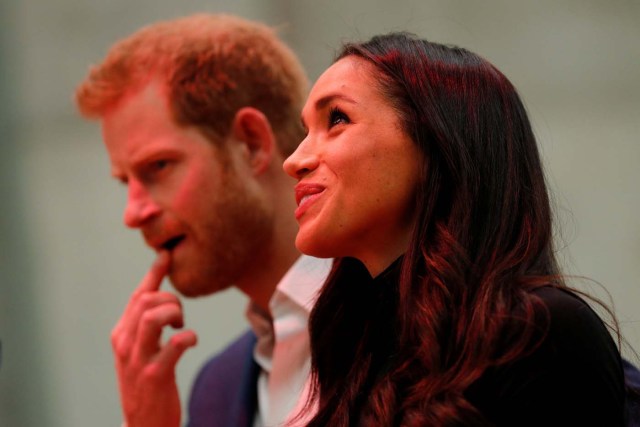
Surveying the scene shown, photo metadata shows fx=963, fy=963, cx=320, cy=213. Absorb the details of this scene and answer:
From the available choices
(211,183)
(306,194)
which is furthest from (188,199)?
(306,194)

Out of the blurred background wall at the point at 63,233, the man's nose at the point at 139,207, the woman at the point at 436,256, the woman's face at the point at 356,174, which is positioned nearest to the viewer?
the woman at the point at 436,256

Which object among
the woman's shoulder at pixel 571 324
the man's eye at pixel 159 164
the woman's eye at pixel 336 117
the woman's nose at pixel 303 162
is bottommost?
the man's eye at pixel 159 164

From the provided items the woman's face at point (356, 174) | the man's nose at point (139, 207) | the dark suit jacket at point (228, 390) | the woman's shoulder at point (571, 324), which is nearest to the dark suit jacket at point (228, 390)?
the dark suit jacket at point (228, 390)

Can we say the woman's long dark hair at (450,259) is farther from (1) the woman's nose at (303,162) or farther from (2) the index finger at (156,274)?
(2) the index finger at (156,274)

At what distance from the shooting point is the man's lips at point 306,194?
1188 mm

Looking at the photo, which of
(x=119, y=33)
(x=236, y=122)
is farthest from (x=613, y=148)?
(x=119, y=33)

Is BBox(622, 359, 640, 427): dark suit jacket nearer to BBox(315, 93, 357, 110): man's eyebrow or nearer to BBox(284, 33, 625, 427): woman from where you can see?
BBox(284, 33, 625, 427): woman

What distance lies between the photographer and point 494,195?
3.69ft

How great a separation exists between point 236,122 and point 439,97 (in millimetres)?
704

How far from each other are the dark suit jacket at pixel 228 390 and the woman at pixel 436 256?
565 mm

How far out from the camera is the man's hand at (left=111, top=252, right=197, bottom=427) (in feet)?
5.36

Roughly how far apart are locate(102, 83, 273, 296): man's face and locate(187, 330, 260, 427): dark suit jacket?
207 millimetres

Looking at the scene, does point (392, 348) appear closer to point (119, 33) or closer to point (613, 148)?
point (613, 148)

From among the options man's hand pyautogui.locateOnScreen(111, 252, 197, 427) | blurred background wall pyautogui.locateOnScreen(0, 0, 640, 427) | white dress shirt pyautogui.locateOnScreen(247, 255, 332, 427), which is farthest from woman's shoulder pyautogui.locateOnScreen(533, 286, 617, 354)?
blurred background wall pyautogui.locateOnScreen(0, 0, 640, 427)
